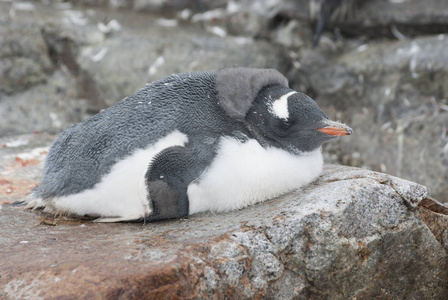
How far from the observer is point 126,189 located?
8.01 feet

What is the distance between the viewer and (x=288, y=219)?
7.27 ft

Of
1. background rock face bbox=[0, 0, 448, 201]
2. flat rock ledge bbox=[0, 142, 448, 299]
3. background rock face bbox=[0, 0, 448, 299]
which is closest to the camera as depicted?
flat rock ledge bbox=[0, 142, 448, 299]

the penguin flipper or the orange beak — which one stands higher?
the orange beak

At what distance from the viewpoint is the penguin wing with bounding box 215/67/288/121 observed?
254 centimetres

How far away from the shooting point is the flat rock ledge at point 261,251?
1.92 m

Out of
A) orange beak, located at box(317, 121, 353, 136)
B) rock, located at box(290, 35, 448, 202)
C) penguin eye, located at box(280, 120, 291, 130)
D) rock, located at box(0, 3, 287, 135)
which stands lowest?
rock, located at box(290, 35, 448, 202)

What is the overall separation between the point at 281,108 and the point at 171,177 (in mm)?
610

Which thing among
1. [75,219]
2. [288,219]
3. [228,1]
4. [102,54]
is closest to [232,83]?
[288,219]

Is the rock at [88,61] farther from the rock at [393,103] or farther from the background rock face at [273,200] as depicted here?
the rock at [393,103]

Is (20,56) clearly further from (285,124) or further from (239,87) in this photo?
(285,124)

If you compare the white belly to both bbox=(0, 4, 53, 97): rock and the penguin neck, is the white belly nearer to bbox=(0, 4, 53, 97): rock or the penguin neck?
the penguin neck

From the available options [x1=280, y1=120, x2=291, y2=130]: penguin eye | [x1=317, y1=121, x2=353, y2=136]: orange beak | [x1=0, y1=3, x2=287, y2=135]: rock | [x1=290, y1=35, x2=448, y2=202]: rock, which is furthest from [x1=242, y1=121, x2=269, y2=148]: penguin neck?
[x1=0, y1=3, x2=287, y2=135]: rock

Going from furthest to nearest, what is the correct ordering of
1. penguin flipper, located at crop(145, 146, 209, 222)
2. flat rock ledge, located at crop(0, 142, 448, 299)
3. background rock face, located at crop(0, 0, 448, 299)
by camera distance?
penguin flipper, located at crop(145, 146, 209, 222)
background rock face, located at crop(0, 0, 448, 299)
flat rock ledge, located at crop(0, 142, 448, 299)

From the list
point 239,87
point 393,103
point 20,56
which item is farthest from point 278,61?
point 239,87
